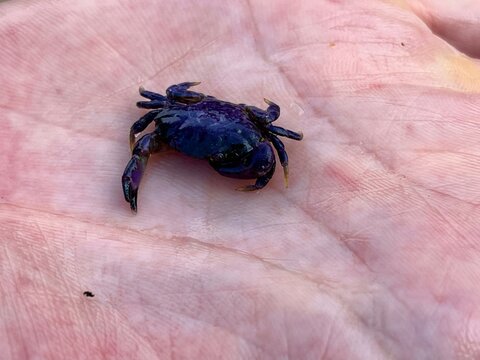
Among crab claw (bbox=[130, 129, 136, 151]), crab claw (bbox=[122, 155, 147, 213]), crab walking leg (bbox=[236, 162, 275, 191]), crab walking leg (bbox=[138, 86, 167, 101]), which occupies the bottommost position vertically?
crab walking leg (bbox=[236, 162, 275, 191])

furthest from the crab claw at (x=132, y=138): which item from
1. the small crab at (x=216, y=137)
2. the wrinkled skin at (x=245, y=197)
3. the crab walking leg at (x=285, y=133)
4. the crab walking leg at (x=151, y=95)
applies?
the crab walking leg at (x=285, y=133)

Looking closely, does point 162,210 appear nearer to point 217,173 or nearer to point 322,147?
point 217,173

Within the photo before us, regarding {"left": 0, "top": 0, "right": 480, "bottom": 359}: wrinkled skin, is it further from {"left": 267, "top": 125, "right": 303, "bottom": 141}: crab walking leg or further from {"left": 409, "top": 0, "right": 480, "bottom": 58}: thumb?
{"left": 409, "top": 0, "right": 480, "bottom": 58}: thumb

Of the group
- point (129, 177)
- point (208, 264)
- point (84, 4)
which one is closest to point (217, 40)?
point (84, 4)

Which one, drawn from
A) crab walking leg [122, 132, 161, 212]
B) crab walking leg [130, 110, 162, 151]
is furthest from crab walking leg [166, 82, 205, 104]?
crab walking leg [122, 132, 161, 212]

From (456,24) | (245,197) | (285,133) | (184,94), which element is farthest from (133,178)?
(456,24)

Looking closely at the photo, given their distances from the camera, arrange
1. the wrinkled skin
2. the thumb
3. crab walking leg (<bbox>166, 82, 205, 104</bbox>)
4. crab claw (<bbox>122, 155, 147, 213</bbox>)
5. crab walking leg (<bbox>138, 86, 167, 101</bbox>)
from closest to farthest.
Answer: the wrinkled skin → crab claw (<bbox>122, 155, 147, 213</bbox>) → crab walking leg (<bbox>166, 82, 205, 104</bbox>) → crab walking leg (<bbox>138, 86, 167, 101</bbox>) → the thumb

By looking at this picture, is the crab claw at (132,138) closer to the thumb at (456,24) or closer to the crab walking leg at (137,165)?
the crab walking leg at (137,165)
